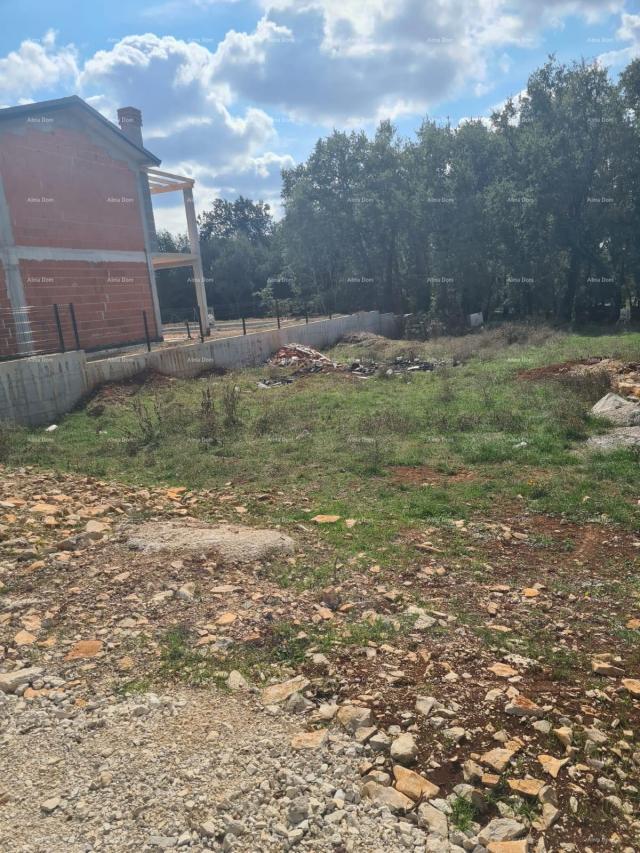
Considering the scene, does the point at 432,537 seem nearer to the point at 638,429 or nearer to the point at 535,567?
the point at 535,567

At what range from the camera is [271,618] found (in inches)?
170

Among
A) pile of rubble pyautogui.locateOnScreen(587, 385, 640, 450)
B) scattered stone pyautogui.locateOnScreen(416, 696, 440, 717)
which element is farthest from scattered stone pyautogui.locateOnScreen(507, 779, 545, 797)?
pile of rubble pyautogui.locateOnScreen(587, 385, 640, 450)

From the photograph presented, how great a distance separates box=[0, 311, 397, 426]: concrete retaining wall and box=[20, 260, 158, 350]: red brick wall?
233 centimetres

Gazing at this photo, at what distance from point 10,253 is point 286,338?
9.85 m

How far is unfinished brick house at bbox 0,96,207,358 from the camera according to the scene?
48.9ft

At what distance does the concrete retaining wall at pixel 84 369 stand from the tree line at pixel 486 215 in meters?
4.97

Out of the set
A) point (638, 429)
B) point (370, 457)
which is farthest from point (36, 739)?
point (638, 429)

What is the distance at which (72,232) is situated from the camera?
16.7 meters

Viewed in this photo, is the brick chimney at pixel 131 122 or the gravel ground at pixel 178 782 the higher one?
the brick chimney at pixel 131 122

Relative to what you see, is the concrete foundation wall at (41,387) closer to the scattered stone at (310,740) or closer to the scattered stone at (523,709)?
the scattered stone at (310,740)

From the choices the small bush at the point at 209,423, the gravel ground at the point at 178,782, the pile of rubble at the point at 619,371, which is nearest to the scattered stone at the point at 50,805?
the gravel ground at the point at 178,782

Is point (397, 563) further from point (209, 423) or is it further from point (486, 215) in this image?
point (486, 215)

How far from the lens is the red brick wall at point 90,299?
15633mm

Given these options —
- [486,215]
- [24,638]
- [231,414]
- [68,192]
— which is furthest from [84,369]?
[486,215]
